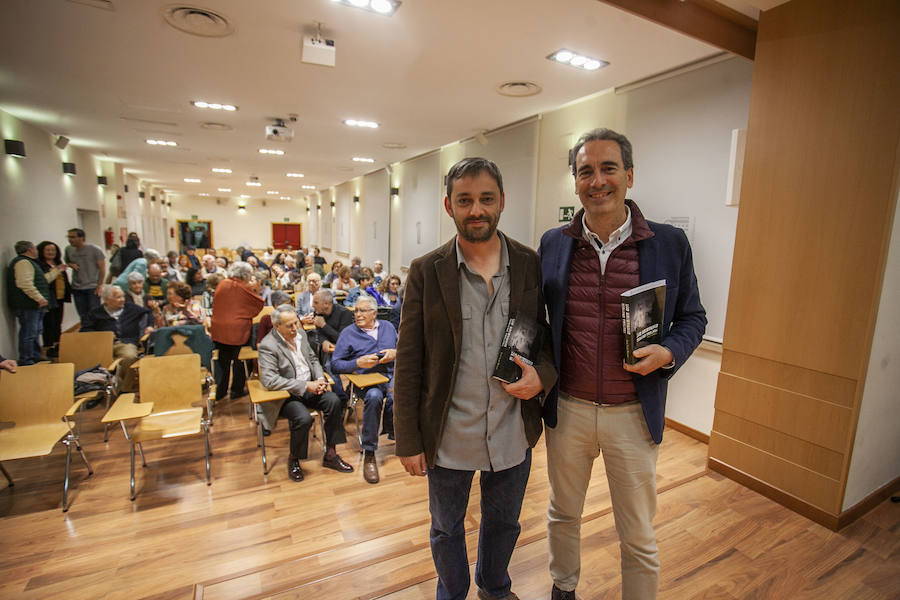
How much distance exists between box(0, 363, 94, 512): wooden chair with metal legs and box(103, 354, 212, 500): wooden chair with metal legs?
1.12 ft

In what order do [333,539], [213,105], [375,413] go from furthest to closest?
[213,105]
[375,413]
[333,539]

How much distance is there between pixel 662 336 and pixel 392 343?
2755 mm

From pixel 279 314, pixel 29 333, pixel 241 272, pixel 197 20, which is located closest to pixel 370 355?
Result: pixel 279 314

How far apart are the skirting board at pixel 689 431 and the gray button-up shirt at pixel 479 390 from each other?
10.5 feet

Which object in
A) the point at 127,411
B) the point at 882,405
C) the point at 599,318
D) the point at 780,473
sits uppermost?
the point at 599,318

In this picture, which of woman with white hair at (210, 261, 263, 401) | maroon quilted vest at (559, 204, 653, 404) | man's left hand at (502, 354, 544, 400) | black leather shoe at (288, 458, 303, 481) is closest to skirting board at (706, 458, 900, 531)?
maroon quilted vest at (559, 204, 653, 404)

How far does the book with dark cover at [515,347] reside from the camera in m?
1.53

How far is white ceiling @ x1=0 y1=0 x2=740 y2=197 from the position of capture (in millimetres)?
3113

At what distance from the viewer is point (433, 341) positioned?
1562 millimetres

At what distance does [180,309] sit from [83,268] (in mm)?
3073

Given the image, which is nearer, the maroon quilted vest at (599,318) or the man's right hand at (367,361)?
the maroon quilted vest at (599,318)

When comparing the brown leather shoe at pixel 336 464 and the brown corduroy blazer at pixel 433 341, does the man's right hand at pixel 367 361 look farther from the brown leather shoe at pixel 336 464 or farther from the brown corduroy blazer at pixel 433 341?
the brown corduroy blazer at pixel 433 341

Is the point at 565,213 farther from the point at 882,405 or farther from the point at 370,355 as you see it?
the point at 882,405

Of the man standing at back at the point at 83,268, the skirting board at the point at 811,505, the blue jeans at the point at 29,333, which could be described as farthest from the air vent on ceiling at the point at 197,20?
the man standing at back at the point at 83,268
